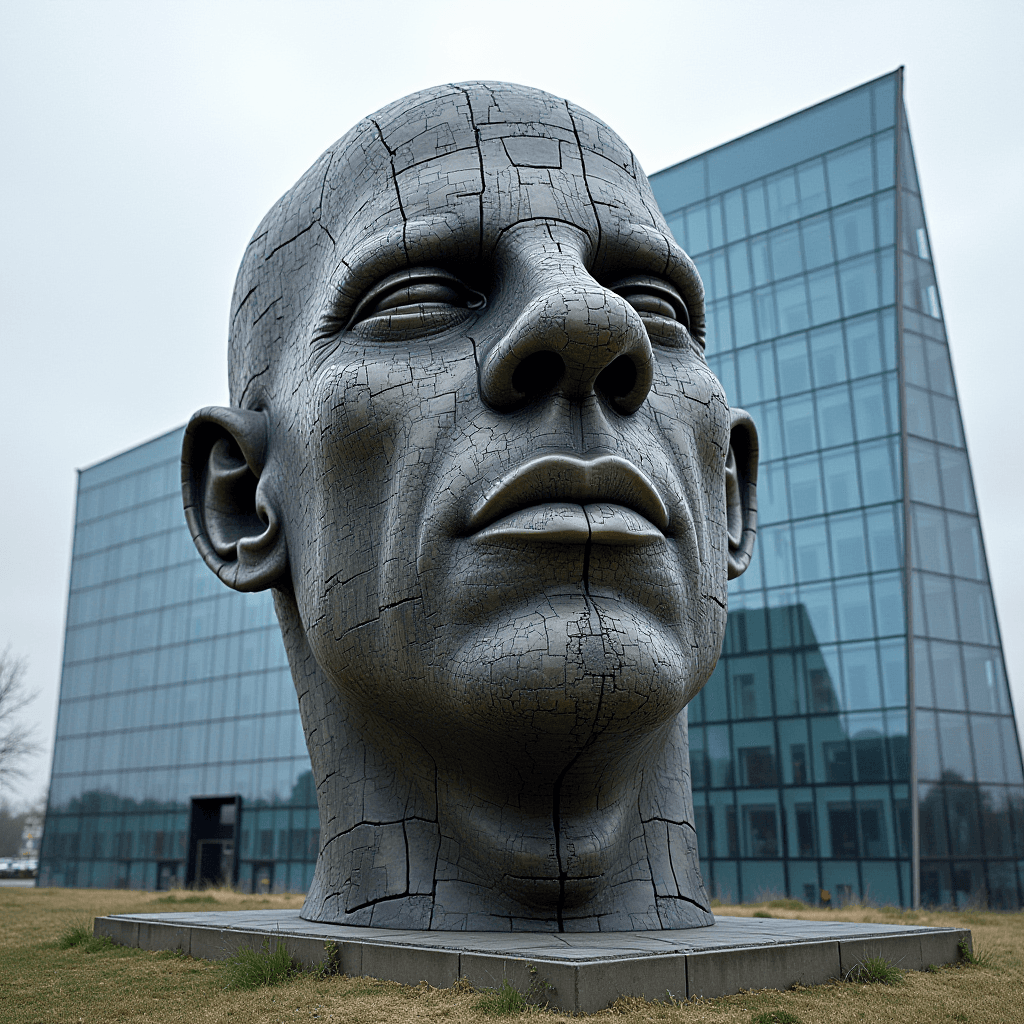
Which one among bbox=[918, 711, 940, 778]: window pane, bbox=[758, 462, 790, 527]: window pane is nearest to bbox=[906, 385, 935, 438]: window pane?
bbox=[758, 462, 790, 527]: window pane

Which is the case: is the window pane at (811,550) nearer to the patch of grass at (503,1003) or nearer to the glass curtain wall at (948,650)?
the glass curtain wall at (948,650)

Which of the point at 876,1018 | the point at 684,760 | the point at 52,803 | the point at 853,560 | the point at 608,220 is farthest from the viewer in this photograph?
the point at 52,803

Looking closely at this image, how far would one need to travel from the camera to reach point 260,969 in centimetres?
342

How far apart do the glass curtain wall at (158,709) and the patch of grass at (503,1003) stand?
102 ft

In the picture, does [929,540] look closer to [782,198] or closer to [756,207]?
[782,198]

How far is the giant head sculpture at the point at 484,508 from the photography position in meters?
3.36

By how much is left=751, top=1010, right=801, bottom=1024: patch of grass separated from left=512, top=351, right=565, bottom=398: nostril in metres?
1.99

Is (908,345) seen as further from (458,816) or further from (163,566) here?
(163,566)

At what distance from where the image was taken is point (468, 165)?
4219mm

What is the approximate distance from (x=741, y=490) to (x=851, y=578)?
1993 cm

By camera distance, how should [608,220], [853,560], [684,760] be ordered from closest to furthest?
1. [608,220]
2. [684,760]
3. [853,560]

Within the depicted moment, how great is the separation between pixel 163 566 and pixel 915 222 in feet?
94.8

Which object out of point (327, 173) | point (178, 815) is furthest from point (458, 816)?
point (178, 815)

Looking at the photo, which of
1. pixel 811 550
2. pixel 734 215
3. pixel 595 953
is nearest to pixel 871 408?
pixel 811 550
